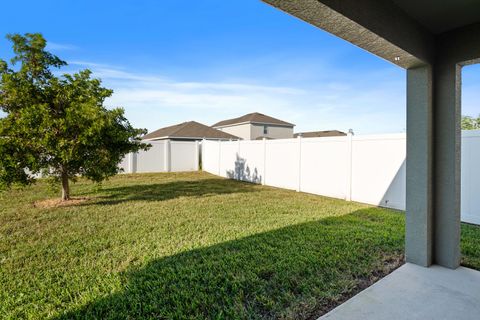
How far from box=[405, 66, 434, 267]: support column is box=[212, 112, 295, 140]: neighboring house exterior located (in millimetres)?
24352

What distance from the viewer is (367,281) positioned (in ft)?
9.23

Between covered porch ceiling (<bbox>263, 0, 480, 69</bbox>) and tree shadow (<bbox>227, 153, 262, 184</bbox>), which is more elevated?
covered porch ceiling (<bbox>263, 0, 480, 69</bbox>)

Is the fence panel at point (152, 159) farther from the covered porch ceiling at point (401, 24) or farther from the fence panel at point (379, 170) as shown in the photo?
the covered porch ceiling at point (401, 24)

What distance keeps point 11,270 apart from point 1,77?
541cm

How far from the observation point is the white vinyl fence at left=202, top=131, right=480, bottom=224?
199 inches

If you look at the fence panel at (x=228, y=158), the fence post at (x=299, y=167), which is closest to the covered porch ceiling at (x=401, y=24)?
the fence post at (x=299, y=167)

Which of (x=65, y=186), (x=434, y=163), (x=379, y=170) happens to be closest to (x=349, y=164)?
(x=379, y=170)

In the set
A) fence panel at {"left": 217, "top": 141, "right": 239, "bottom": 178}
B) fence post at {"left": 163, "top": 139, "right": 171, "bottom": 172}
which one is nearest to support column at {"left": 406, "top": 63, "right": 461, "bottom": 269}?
fence panel at {"left": 217, "top": 141, "right": 239, "bottom": 178}

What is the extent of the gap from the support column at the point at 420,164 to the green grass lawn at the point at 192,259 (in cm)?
44

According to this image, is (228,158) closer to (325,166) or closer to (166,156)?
(166,156)

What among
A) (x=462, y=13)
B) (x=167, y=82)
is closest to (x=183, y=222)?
(x=462, y=13)

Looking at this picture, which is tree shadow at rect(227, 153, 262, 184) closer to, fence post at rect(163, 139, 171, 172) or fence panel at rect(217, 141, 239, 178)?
fence panel at rect(217, 141, 239, 178)

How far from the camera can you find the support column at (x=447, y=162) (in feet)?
9.76

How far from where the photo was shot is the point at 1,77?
618 centimetres
